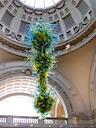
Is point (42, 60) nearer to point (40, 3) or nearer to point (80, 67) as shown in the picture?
point (80, 67)

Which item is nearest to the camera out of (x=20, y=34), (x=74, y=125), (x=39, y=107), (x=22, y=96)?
(x=39, y=107)

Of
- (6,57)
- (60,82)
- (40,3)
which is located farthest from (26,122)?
(40,3)

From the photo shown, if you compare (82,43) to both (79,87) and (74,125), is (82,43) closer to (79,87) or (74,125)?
(79,87)

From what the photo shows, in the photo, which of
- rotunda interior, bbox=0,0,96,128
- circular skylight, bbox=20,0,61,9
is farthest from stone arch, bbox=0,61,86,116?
circular skylight, bbox=20,0,61,9

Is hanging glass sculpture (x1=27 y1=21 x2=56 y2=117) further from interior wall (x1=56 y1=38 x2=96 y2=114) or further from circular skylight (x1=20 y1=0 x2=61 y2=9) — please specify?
circular skylight (x1=20 y1=0 x2=61 y2=9)

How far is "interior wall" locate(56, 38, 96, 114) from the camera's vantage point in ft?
47.6

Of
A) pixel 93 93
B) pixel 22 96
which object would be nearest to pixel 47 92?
pixel 93 93

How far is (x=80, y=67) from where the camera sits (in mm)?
15133

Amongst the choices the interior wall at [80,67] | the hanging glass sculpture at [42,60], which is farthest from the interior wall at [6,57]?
the hanging glass sculpture at [42,60]

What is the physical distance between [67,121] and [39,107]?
6.89m

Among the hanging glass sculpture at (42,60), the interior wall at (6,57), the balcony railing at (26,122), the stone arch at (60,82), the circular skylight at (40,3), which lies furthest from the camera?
the circular skylight at (40,3)

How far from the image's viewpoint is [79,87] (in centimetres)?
1512

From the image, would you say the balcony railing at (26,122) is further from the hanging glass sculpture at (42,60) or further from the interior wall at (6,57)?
the hanging glass sculpture at (42,60)

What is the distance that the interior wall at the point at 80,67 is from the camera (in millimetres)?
14510
